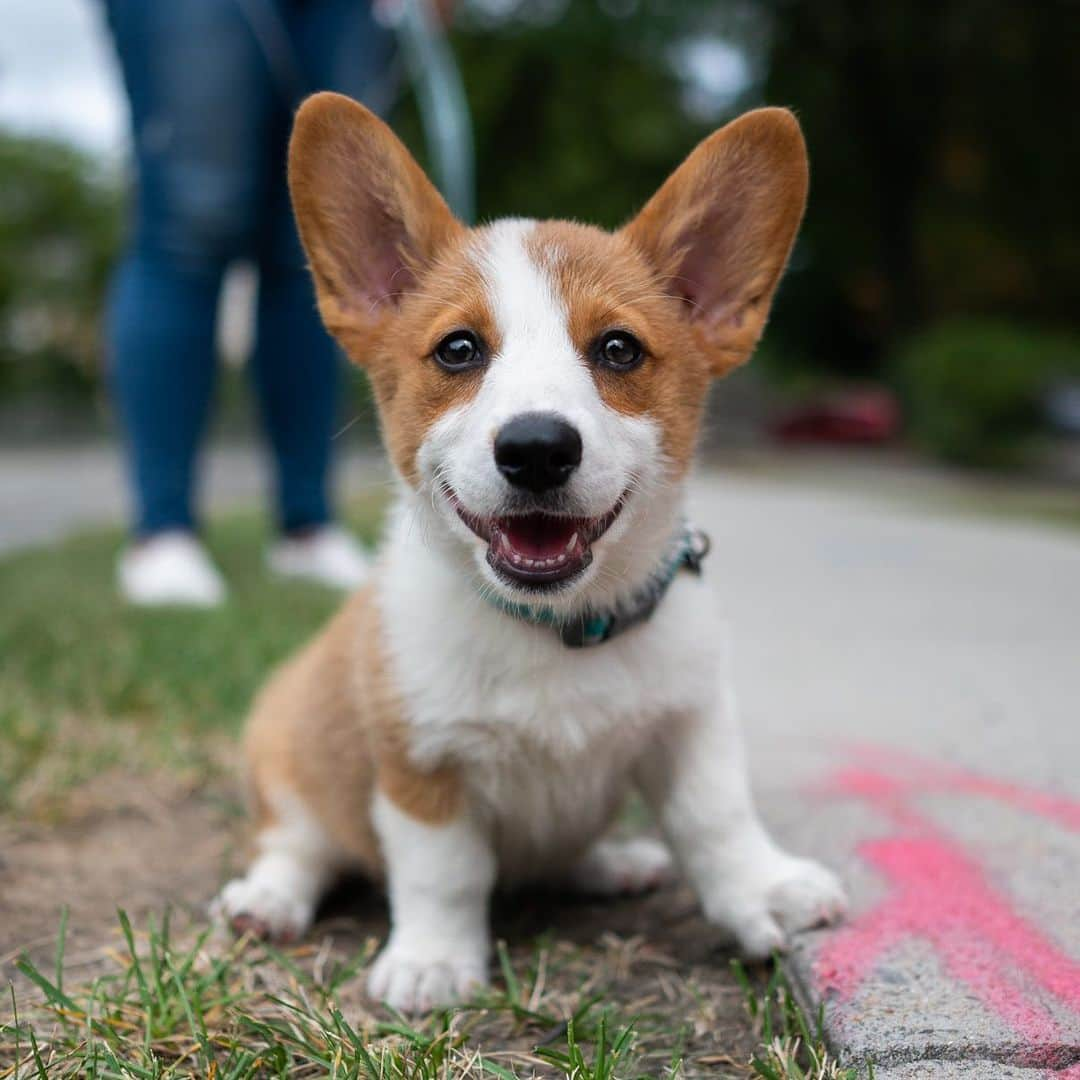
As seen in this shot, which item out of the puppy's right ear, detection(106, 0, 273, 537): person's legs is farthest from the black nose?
detection(106, 0, 273, 537): person's legs

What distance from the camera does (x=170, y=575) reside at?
166 inches

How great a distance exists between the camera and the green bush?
14.1 m

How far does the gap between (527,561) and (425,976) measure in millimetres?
660

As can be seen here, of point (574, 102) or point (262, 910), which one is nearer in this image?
point (262, 910)

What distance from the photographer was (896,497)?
36.8 feet

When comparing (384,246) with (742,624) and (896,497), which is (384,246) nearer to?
(742,624)

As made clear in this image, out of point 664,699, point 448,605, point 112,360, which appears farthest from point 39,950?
point 112,360

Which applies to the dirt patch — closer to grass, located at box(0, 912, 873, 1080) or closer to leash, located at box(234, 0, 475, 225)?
grass, located at box(0, 912, 873, 1080)

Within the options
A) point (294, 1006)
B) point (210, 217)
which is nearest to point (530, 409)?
point (294, 1006)

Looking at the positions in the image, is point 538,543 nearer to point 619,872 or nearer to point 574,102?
point 619,872

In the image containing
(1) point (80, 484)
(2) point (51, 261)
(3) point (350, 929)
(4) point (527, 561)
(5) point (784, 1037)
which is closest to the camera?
(5) point (784, 1037)

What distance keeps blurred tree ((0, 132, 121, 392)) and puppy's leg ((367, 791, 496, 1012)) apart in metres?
22.0

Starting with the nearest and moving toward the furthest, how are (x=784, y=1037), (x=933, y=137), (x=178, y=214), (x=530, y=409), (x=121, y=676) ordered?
(x=784, y=1037), (x=530, y=409), (x=121, y=676), (x=178, y=214), (x=933, y=137)

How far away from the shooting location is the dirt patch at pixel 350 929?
1.75 meters
